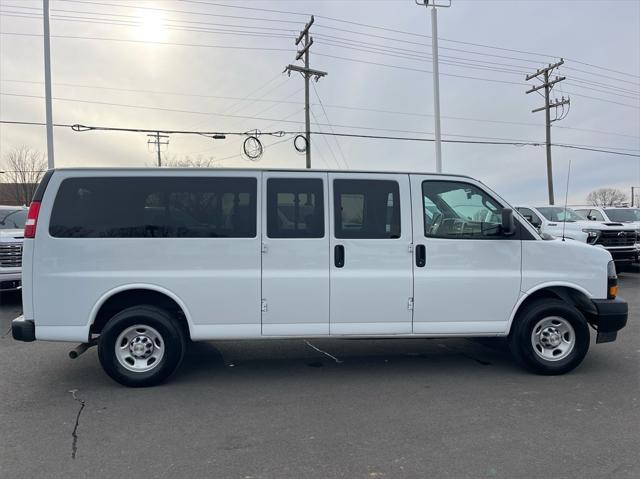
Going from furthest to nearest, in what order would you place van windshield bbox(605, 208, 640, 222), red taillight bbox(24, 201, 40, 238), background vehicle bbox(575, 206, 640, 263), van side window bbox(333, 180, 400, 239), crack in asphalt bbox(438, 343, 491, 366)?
van windshield bbox(605, 208, 640, 222)
background vehicle bbox(575, 206, 640, 263)
crack in asphalt bbox(438, 343, 491, 366)
van side window bbox(333, 180, 400, 239)
red taillight bbox(24, 201, 40, 238)

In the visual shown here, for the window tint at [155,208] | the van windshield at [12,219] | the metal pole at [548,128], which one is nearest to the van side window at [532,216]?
the window tint at [155,208]

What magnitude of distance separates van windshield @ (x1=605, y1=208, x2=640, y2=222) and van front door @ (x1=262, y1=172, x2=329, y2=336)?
13234mm

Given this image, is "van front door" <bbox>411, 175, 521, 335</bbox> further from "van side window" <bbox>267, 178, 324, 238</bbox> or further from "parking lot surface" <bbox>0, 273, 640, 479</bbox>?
"van side window" <bbox>267, 178, 324, 238</bbox>

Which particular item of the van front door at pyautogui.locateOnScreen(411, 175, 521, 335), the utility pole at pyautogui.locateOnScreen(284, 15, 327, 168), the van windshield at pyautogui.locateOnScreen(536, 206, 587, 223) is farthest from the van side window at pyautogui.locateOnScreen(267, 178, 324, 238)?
the utility pole at pyautogui.locateOnScreen(284, 15, 327, 168)

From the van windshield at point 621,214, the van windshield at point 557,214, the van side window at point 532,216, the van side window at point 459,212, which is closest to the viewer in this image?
the van side window at point 459,212

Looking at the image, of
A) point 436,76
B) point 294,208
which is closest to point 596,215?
point 436,76

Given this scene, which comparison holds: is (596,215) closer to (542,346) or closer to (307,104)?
(542,346)

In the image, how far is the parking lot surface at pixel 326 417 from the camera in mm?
3377

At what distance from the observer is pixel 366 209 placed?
16.8ft

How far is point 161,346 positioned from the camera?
4891 millimetres

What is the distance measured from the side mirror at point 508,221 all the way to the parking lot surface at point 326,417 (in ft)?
5.18

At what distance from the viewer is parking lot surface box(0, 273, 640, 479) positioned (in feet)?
11.1

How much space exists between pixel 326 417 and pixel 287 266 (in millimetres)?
1526

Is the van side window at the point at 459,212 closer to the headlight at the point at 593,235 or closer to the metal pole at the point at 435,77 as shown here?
the headlight at the point at 593,235
